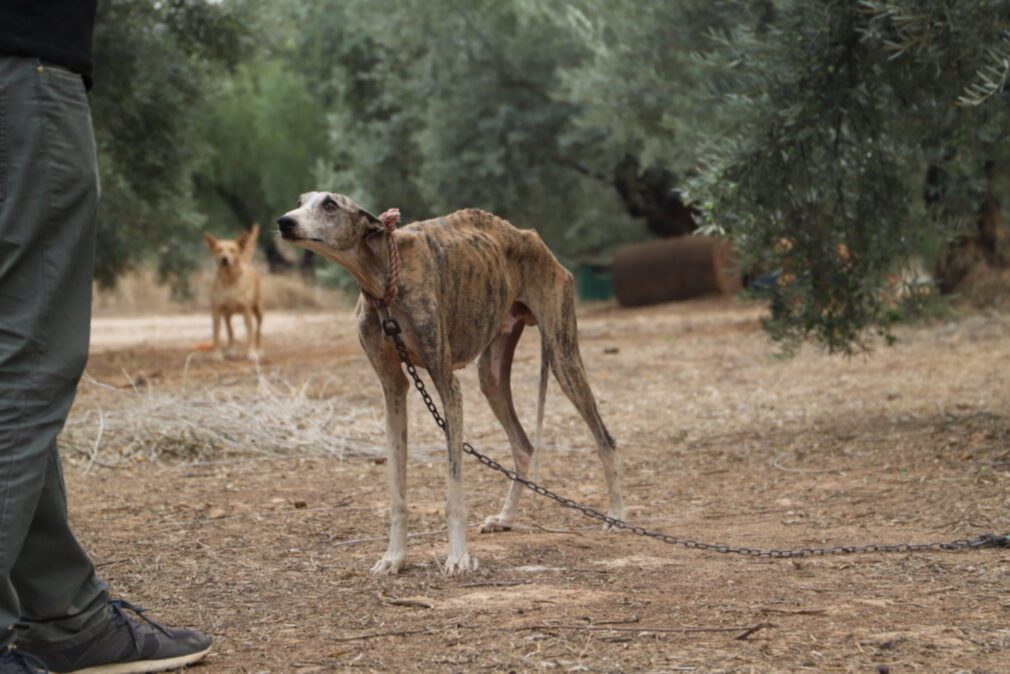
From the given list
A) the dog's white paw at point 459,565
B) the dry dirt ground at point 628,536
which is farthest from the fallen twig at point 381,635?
the dog's white paw at point 459,565

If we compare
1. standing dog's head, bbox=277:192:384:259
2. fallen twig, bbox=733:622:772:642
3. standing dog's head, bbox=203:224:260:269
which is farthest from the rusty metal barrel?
fallen twig, bbox=733:622:772:642

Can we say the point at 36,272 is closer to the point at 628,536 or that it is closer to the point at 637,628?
the point at 637,628

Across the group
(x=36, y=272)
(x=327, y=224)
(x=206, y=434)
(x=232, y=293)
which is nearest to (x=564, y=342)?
(x=327, y=224)

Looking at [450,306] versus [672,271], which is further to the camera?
[672,271]

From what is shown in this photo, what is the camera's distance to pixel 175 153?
51.4 ft

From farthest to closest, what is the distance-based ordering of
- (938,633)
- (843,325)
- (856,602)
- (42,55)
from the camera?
1. (843,325)
2. (856,602)
3. (938,633)
4. (42,55)

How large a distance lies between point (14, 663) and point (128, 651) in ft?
A: 1.63

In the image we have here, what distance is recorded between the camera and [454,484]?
17.7ft

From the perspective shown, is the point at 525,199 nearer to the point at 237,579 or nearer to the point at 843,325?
the point at 843,325

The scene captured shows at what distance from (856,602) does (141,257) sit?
17.4 m

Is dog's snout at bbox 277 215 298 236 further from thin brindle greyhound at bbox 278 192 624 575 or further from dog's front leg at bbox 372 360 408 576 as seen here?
dog's front leg at bbox 372 360 408 576

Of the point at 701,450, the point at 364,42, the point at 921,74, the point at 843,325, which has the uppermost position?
the point at 364,42

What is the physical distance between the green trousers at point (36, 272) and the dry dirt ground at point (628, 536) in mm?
950

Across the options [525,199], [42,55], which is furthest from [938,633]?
[525,199]
